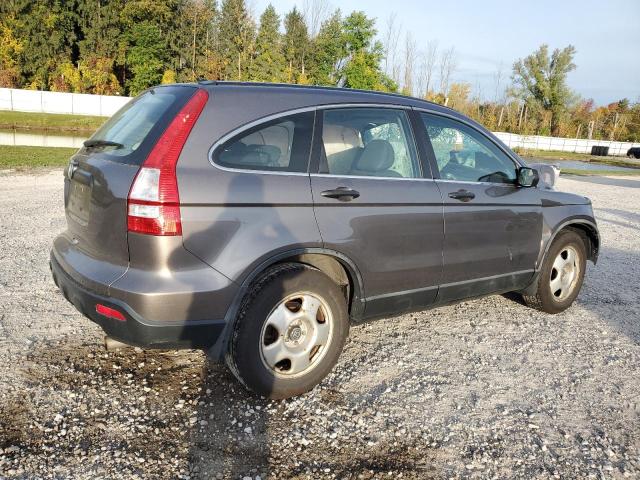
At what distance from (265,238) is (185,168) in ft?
1.93

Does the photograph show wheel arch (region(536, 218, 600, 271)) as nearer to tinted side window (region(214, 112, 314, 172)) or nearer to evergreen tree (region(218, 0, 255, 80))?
tinted side window (region(214, 112, 314, 172))

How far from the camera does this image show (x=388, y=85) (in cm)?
4706

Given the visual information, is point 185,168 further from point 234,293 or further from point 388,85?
point 388,85

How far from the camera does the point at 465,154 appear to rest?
4.34 metres

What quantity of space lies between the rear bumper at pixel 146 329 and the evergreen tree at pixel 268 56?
47759 mm

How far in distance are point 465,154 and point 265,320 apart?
228cm

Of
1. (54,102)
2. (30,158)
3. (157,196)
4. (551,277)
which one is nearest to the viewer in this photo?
(157,196)

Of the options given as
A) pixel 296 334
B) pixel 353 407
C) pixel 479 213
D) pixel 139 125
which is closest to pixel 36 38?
pixel 139 125

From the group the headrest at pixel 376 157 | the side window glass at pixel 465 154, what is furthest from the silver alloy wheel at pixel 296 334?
the side window glass at pixel 465 154

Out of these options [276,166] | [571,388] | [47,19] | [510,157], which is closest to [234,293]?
[276,166]

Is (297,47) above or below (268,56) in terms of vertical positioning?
above

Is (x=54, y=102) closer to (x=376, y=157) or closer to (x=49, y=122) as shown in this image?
(x=49, y=122)

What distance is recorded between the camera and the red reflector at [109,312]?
2.86 meters

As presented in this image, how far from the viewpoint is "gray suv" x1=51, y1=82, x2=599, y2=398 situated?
9.34 feet
